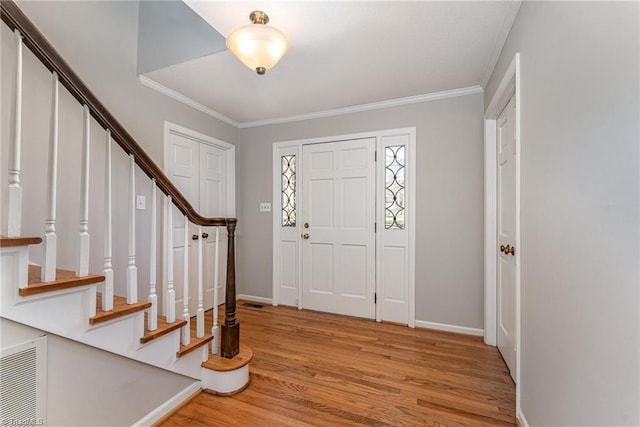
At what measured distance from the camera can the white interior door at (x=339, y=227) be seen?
9.96ft

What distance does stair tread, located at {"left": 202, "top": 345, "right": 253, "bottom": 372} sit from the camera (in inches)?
68.9

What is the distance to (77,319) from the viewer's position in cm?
115

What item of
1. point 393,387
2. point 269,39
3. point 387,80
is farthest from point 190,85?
point 393,387

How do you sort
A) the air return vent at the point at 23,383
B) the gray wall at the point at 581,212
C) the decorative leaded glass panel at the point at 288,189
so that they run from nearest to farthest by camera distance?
the gray wall at the point at 581,212 → the air return vent at the point at 23,383 → the decorative leaded glass panel at the point at 288,189

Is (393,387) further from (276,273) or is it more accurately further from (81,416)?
(276,273)

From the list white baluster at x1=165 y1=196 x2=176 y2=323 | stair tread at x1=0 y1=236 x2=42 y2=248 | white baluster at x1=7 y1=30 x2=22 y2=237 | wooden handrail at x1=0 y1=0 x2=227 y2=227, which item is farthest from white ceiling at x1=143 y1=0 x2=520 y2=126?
stair tread at x1=0 y1=236 x2=42 y2=248

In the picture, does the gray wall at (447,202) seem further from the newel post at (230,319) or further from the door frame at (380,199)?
the newel post at (230,319)

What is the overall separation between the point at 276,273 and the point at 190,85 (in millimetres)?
2276

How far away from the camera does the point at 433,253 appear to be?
2.76 metres

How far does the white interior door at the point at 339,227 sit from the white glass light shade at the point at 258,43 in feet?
5.47

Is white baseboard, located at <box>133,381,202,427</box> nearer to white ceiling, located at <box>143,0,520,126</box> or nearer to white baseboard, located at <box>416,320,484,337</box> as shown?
white baseboard, located at <box>416,320,484,337</box>

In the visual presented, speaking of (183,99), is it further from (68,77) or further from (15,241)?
(15,241)

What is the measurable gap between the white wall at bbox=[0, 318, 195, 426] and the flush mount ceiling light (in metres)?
1.61

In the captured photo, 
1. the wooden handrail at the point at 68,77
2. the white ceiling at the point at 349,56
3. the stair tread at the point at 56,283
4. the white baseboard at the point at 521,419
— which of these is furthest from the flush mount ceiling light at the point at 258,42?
the white baseboard at the point at 521,419
